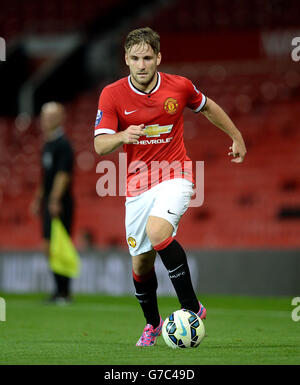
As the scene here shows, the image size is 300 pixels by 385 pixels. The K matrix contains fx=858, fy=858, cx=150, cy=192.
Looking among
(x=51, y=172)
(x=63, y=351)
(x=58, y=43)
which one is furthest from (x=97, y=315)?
(x=58, y=43)

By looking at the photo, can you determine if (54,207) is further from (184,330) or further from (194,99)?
(184,330)

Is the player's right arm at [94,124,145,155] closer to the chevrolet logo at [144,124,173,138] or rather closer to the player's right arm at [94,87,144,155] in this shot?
the player's right arm at [94,87,144,155]

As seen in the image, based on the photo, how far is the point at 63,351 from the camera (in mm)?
5406

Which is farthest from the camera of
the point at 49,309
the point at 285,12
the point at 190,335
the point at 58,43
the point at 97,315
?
the point at 58,43

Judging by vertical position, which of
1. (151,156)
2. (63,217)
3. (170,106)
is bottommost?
(63,217)

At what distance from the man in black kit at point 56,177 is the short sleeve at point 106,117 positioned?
4514 mm

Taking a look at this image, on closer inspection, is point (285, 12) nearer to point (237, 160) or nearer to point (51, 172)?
point (51, 172)

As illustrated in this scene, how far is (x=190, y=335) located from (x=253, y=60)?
45.6 feet

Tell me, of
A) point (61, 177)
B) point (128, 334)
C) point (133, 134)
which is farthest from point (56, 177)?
point (133, 134)

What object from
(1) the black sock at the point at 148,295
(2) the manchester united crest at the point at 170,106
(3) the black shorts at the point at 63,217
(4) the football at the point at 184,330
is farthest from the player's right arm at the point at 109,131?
(3) the black shorts at the point at 63,217

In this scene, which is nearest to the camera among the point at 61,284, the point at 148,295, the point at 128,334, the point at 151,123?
the point at 151,123

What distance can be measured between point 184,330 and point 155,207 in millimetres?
801

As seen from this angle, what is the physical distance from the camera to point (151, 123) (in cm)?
565

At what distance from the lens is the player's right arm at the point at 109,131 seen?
16.7ft
